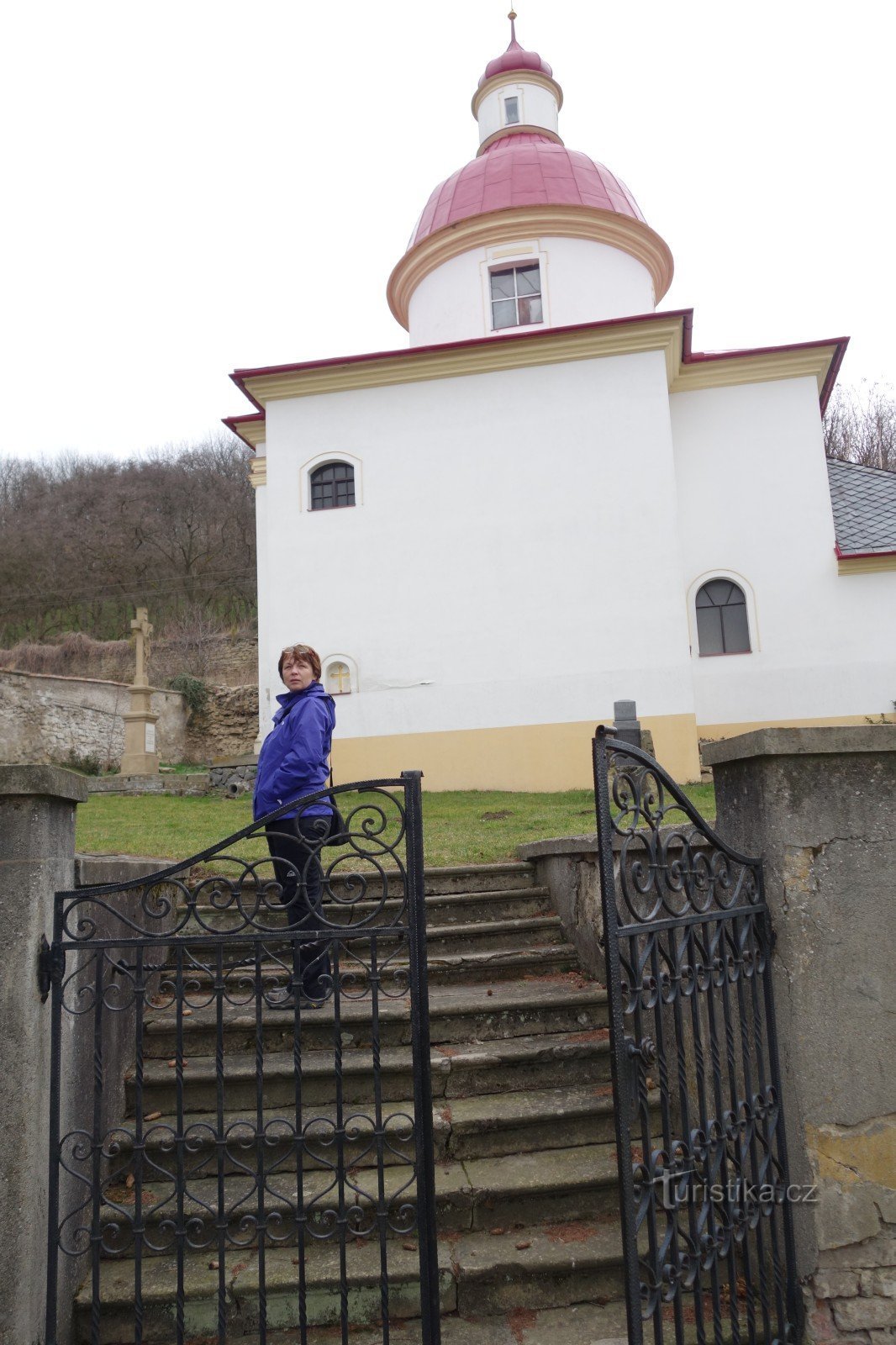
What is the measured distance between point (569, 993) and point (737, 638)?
→ 10.8 metres

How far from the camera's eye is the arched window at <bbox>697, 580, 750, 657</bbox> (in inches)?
560

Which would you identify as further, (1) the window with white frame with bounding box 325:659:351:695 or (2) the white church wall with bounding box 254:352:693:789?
(1) the window with white frame with bounding box 325:659:351:695

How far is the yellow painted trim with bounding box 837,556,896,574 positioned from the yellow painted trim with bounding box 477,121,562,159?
403 inches

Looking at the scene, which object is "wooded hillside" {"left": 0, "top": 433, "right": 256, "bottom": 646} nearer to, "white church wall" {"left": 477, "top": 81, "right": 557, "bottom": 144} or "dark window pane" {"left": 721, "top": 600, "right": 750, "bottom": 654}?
"white church wall" {"left": 477, "top": 81, "right": 557, "bottom": 144}

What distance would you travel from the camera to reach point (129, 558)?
37.1m

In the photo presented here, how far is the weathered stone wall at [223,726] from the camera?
1070 inches

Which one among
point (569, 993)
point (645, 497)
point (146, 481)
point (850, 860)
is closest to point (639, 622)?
point (645, 497)

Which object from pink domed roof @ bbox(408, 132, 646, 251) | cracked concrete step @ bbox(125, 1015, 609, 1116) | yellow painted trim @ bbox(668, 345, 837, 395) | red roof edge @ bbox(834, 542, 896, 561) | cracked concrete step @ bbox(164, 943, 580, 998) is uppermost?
pink domed roof @ bbox(408, 132, 646, 251)

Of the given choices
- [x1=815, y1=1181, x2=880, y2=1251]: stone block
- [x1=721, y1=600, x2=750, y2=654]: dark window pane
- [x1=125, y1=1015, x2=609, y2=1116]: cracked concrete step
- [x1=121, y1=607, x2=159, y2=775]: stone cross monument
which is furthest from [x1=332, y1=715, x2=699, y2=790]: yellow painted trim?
[x1=815, y1=1181, x2=880, y2=1251]: stone block

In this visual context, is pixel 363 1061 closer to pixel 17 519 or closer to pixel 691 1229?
pixel 691 1229

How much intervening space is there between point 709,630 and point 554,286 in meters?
6.36

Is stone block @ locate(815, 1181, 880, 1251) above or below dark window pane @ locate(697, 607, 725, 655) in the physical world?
below

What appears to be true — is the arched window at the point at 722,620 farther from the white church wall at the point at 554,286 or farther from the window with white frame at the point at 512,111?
the window with white frame at the point at 512,111

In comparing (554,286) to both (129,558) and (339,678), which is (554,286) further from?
(129,558)
